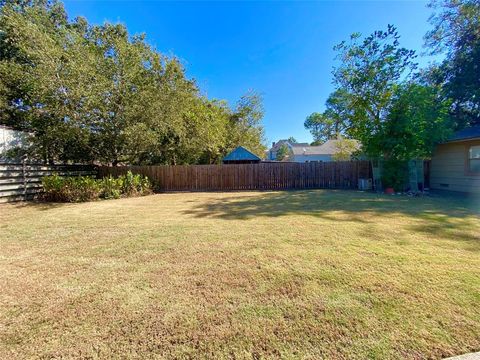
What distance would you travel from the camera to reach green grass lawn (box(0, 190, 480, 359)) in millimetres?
1724

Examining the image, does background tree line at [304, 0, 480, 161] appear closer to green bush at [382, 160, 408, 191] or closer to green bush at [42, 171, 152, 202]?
green bush at [382, 160, 408, 191]

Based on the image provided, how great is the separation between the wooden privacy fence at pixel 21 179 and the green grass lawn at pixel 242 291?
4732 millimetres

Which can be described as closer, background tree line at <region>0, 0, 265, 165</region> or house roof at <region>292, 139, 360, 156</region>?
background tree line at <region>0, 0, 265, 165</region>

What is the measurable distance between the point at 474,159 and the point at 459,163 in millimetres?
565

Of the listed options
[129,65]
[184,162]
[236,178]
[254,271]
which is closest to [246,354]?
[254,271]

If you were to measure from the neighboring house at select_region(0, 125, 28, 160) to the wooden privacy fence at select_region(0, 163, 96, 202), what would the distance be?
1150 mm

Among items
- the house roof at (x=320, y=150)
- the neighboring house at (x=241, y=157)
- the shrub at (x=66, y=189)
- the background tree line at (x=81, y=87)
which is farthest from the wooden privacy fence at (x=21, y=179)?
the house roof at (x=320, y=150)

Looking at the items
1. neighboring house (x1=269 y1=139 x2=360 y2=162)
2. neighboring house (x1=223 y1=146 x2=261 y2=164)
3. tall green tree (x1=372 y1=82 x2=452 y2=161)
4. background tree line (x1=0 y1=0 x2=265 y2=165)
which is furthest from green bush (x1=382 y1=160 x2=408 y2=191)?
neighboring house (x1=269 y1=139 x2=360 y2=162)

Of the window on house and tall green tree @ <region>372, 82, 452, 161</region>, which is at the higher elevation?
tall green tree @ <region>372, 82, 452, 161</region>

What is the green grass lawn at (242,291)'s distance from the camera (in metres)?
1.72

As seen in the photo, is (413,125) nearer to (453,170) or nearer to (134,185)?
(453,170)

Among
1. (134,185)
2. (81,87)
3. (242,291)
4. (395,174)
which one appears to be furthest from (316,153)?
(242,291)

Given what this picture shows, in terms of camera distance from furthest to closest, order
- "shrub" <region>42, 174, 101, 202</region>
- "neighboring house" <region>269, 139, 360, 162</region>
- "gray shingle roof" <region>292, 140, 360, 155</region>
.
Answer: "neighboring house" <region>269, 139, 360, 162</region> → "gray shingle roof" <region>292, 140, 360, 155</region> → "shrub" <region>42, 174, 101, 202</region>

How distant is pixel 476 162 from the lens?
9438mm
